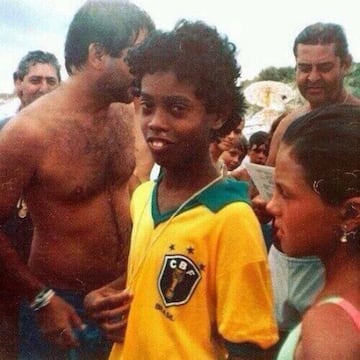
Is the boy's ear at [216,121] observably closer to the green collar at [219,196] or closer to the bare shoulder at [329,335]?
the green collar at [219,196]

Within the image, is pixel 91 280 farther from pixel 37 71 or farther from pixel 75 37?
pixel 37 71

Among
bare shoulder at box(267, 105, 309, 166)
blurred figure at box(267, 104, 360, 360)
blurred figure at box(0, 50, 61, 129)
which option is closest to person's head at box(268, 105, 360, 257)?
blurred figure at box(267, 104, 360, 360)

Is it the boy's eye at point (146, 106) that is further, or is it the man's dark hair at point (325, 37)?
the man's dark hair at point (325, 37)

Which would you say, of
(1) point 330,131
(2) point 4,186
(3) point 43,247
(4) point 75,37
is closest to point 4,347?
(3) point 43,247

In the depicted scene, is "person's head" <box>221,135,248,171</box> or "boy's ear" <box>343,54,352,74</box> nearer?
"boy's ear" <box>343,54,352,74</box>

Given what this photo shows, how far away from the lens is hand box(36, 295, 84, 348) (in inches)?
37.6

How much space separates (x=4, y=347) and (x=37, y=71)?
584mm

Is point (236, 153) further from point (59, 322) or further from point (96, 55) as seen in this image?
point (59, 322)

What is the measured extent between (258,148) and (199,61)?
4.19ft

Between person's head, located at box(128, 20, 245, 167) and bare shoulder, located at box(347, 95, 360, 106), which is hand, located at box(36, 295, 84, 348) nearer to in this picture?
person's head, located at box(128, 20, 245, 167)

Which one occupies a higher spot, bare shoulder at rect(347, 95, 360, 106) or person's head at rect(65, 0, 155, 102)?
person's head at rect(65, 0, 155, 102)

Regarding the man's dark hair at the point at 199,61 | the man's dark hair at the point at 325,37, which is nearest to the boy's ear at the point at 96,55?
the man's dark hair at the point at 199,61

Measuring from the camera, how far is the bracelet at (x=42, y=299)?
0.97 meters

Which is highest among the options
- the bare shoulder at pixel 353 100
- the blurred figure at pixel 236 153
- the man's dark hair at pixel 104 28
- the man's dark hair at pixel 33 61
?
the man's dark hair at pixel 104 28
